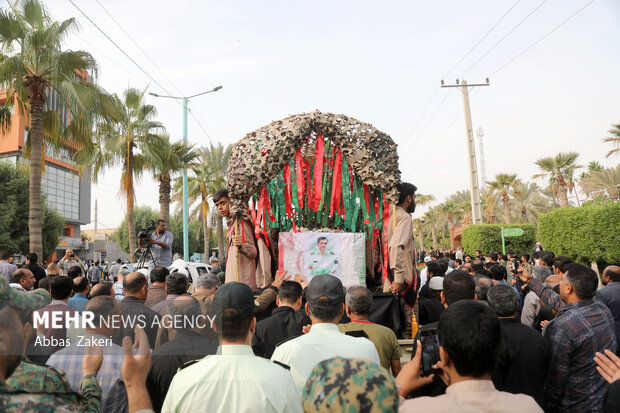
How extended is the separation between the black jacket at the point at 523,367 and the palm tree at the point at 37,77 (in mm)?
10593

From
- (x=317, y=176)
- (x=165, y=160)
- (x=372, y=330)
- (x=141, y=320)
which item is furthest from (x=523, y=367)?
(x=165, y=160)

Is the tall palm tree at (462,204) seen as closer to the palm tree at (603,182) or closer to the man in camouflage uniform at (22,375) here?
the palm tree at (603,182)

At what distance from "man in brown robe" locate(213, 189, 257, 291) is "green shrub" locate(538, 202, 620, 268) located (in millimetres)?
14182

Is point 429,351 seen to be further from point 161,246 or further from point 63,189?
point 63,189

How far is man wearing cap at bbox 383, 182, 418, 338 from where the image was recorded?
5.88 m

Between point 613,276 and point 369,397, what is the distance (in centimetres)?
518

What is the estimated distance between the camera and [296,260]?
6656mm

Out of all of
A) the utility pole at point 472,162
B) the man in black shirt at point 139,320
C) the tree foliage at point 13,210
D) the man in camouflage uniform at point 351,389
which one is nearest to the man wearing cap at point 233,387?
the man in camouflage uniform at point 351,389

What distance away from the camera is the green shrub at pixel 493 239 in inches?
989

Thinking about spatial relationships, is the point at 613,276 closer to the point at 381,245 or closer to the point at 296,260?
the point at 381,245

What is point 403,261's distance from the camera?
19.5 feet

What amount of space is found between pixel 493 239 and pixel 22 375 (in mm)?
25997

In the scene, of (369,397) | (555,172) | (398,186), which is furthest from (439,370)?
(555,172)

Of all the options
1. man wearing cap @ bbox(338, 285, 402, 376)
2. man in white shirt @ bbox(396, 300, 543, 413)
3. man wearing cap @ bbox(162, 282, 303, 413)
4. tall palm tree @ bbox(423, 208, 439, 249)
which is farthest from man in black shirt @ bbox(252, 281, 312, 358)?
tall palm tree @ bbox(423, 208, 439, 249)
